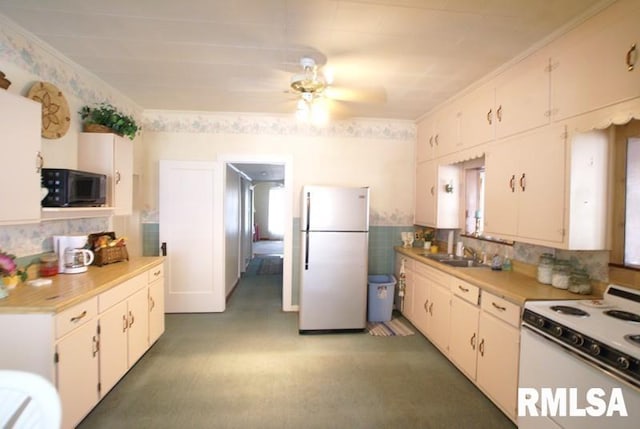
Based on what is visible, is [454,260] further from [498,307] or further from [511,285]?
[498,307]

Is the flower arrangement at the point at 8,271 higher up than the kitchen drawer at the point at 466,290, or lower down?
higher up

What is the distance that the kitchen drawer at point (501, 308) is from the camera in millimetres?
1880

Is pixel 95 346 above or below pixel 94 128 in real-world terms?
below

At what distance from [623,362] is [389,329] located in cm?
236

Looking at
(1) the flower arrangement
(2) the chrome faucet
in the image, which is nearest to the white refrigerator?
(2) the chrome faucet

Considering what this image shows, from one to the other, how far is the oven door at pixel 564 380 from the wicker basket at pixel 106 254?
10.6ft

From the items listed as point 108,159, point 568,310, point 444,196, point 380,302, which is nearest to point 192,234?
point 108,159

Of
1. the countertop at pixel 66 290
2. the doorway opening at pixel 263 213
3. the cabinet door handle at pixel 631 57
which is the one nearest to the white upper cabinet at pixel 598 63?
the cabinet door handle at pixel 631 57

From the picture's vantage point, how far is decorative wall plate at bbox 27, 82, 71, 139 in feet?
7.02

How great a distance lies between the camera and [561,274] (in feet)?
6.73

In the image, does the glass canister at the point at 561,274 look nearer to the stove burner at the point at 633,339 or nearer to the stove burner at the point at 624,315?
the stove burner at the point at 624,315

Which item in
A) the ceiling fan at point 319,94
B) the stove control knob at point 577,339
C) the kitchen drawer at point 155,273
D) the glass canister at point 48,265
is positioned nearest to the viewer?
the stove control knob at point 577,339

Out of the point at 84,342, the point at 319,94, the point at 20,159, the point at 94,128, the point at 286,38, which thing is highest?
the point at 286,38

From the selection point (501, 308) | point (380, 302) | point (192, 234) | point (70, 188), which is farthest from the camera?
point (192, 234)
